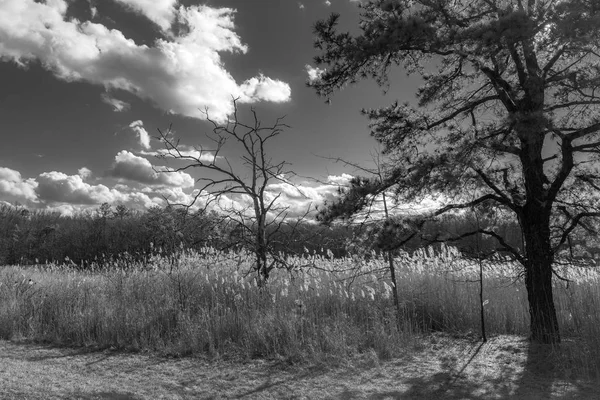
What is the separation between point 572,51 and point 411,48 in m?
2.07

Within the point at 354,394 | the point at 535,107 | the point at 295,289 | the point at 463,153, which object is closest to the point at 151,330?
the point at 295,289

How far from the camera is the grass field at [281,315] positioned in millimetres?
5973

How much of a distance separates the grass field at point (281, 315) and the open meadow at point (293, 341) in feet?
0.09

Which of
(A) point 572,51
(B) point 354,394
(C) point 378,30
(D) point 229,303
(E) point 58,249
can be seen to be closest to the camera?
(B) point 354,394

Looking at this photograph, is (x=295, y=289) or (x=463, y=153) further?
(x=295, y=289)

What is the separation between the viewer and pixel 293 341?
5.83m

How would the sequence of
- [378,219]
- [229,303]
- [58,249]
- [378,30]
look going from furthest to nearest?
[58,249]
[229,303]
[378,219]
[378,30]

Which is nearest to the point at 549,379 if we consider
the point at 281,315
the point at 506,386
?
the point at 506,386

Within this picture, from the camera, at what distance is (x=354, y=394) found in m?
4.49

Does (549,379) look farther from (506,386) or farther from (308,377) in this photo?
(308,377)

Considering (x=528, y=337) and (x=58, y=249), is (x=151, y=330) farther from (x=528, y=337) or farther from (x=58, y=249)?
(x=58, y=249)

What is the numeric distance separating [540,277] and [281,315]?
12.6ft

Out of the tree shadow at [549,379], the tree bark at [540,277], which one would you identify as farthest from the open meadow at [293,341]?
the tree bark at [540,277]

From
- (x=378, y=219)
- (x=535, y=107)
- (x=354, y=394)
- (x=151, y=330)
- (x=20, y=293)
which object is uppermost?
(x=535, y=107)
